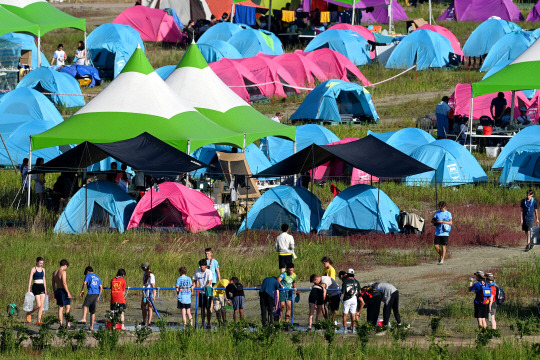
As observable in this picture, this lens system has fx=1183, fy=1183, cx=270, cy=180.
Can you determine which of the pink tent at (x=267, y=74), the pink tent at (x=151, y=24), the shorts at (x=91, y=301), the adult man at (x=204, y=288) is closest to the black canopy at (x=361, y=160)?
the adult man at (x=204, y=288)

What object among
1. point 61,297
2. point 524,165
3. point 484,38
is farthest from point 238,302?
point 484,38

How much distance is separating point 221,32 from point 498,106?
1714 cm

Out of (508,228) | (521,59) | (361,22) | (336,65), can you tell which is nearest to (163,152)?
(508,228)

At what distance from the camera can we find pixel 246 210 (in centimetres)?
2492

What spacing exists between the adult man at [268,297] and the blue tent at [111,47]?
26.6 metres

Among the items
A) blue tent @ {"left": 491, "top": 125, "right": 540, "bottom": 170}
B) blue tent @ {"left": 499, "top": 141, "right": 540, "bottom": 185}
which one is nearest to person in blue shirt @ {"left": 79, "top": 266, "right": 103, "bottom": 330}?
blue tent @ {"left": 499, "top": 141, "right": 540, "bottom": 185}

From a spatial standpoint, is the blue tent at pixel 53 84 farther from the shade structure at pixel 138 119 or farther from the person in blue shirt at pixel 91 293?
the person in blue shirt at pixel 91 293

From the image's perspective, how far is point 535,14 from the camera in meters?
55.1

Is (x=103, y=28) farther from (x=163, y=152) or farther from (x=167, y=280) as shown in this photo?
(x=167, y=280)

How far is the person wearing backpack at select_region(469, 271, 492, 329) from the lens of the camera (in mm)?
17500

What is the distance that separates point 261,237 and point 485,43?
1011 inches

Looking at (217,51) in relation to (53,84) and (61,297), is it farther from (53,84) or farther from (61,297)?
(61,297)

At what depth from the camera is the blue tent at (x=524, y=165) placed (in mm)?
29000

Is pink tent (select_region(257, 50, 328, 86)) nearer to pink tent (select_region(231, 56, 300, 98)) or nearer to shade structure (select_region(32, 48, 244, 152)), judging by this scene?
pink tent (select_region(231, 56, 300, 98))
